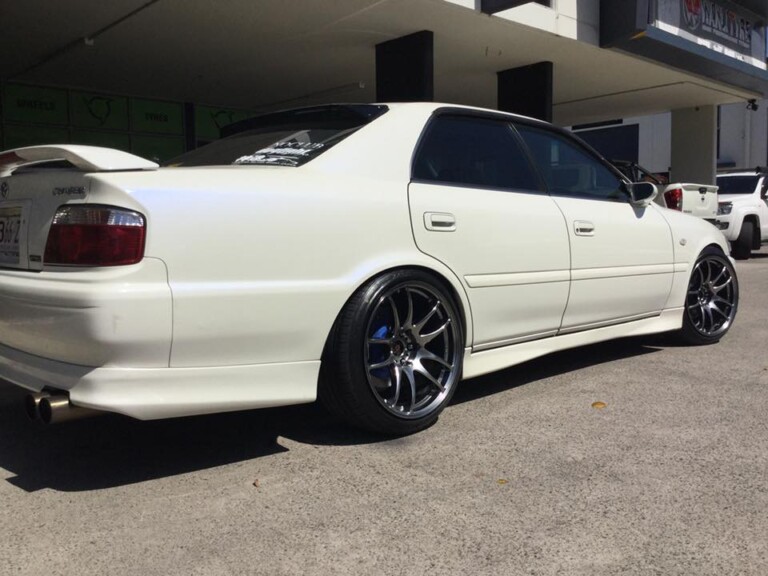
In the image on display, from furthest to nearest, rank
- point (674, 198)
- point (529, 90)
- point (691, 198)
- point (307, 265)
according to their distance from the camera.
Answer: point (529, 90) → point (691, 198) → point (674, 198) → point (307, 265)

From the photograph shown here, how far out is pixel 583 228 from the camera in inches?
159

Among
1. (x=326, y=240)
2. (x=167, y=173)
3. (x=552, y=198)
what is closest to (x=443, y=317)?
(x=326, y=240)

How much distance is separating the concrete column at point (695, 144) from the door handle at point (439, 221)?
45.0 feet

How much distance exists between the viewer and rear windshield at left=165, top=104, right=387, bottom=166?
3.16 m

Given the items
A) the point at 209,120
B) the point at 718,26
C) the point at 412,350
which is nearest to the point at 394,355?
the point at 412,350

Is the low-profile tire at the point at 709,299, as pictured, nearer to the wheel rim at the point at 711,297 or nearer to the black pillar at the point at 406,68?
the wheel rim at the point at 711,297

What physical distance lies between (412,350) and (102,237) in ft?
4.67

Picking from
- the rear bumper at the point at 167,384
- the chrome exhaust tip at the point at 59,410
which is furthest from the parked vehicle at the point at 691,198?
the chrome exhaust tip at the point at 59,410

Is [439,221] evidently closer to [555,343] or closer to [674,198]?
[555,343]

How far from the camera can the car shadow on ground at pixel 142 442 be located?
9.30 ft

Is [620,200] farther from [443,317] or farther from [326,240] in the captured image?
[326,240]

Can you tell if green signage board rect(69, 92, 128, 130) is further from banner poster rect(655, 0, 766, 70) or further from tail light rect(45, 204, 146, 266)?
tail light rect(45, 204, 146, 266)

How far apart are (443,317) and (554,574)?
143cm

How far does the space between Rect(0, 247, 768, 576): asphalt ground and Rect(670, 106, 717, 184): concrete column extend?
13058 millimetres
